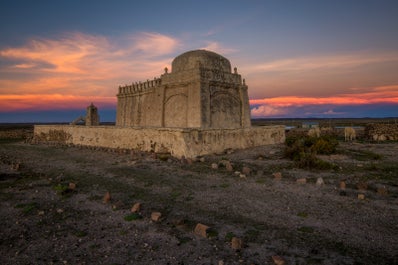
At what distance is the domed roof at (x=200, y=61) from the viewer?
2177cm

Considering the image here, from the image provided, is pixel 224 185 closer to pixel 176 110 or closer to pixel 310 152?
pixel 310 152

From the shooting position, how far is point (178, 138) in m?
14.6

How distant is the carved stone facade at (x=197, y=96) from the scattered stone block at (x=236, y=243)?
14.3 m

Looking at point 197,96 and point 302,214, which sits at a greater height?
point 197,96

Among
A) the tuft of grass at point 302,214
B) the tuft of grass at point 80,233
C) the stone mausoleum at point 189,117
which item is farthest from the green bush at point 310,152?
the tuft of grass at point 80,233

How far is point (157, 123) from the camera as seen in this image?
23078mm

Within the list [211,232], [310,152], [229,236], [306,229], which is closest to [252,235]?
[229,236]

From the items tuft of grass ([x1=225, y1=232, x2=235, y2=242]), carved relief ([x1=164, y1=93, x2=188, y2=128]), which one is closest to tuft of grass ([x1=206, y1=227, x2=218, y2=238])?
tuft of grass ([x1=225, y1=232, x2=235, y2=242])

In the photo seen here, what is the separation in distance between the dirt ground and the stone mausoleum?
4.53 metres

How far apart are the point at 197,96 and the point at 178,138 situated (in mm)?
5967

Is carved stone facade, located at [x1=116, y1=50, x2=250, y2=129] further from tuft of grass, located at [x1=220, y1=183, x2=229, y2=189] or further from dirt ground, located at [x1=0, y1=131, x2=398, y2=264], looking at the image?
tuft of grass, located at [x1=220, y1=183, x2=229, y2=189]

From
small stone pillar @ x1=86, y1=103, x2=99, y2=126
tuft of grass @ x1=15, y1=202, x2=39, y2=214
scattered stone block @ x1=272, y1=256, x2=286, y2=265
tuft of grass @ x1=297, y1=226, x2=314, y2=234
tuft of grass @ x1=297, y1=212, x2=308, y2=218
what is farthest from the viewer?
small stone pillar @ x1=86, y1=103, x2=99, y2=126

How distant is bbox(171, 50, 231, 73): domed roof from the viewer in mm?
21766

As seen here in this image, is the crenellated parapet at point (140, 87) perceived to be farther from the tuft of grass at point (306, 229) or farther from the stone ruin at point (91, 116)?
the tuft of grass at point (306, 229)
